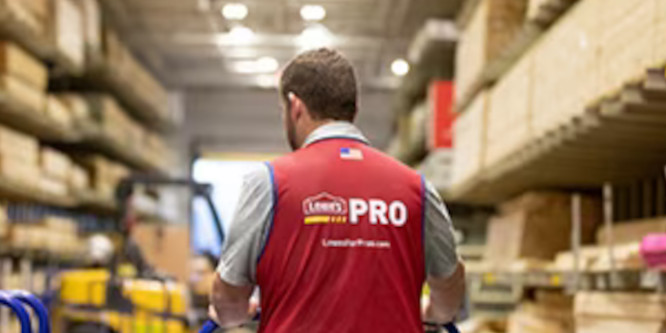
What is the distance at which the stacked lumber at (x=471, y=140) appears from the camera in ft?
26.3

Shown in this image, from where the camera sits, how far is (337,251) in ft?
8.02

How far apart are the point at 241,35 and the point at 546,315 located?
29.2ft

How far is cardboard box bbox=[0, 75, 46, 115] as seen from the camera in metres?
9.16

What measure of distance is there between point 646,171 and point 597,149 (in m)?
1.10

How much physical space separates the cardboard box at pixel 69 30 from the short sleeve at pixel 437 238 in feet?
28.6

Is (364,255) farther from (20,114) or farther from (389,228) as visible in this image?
(20,114)

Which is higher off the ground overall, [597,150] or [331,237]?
[597,150]

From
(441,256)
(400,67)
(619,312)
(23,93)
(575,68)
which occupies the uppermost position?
(400,67)

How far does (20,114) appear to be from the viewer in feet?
33.0

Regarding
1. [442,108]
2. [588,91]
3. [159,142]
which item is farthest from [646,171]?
[159,142]

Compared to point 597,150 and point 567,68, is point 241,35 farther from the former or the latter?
point 567,68

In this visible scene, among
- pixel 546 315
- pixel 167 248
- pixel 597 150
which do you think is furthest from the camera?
→ pixel 167 248

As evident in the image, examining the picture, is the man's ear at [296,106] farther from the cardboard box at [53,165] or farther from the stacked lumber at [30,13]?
the cardboard box at [53,165]

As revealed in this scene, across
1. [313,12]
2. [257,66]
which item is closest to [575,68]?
[313,12]
